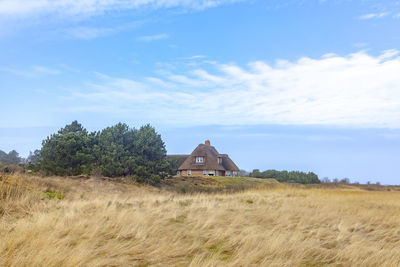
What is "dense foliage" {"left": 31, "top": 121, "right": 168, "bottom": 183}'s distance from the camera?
3136 centimetres

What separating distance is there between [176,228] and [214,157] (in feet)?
167

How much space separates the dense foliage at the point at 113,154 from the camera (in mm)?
31359

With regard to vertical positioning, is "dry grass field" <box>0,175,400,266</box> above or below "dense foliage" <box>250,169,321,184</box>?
below

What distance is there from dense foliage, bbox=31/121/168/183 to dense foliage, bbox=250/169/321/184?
119ft

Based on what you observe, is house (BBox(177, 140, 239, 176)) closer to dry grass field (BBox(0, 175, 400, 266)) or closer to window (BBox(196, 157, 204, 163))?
window (BBox(196, 157, 204, 163))

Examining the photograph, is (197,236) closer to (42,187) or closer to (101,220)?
(101,220)

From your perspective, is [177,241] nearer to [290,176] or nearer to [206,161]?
[206,161]

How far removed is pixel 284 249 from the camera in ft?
23.4

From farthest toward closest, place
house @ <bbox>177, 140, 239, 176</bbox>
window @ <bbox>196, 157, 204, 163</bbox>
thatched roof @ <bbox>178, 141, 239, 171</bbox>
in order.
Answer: window @ <bbox>196, 157, 204, 163</bbox>
thatched roof @ <bbox>178, 141, 239, 171</bbox>
house @ <bbox>177, 140, 239, 176</bbox>

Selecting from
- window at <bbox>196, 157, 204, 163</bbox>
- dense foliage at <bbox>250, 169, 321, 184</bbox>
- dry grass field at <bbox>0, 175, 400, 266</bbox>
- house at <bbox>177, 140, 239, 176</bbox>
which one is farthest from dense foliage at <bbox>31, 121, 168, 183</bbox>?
dense foliage at <bbox>250, 169, 321, 184</bbox>

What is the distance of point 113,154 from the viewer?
31.4m

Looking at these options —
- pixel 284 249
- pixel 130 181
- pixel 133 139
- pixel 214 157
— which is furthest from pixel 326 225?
pixel 214 157

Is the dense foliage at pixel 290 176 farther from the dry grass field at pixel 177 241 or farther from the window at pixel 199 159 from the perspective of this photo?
the dry grass field at pixel 177 241

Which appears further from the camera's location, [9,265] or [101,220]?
[101,220]
